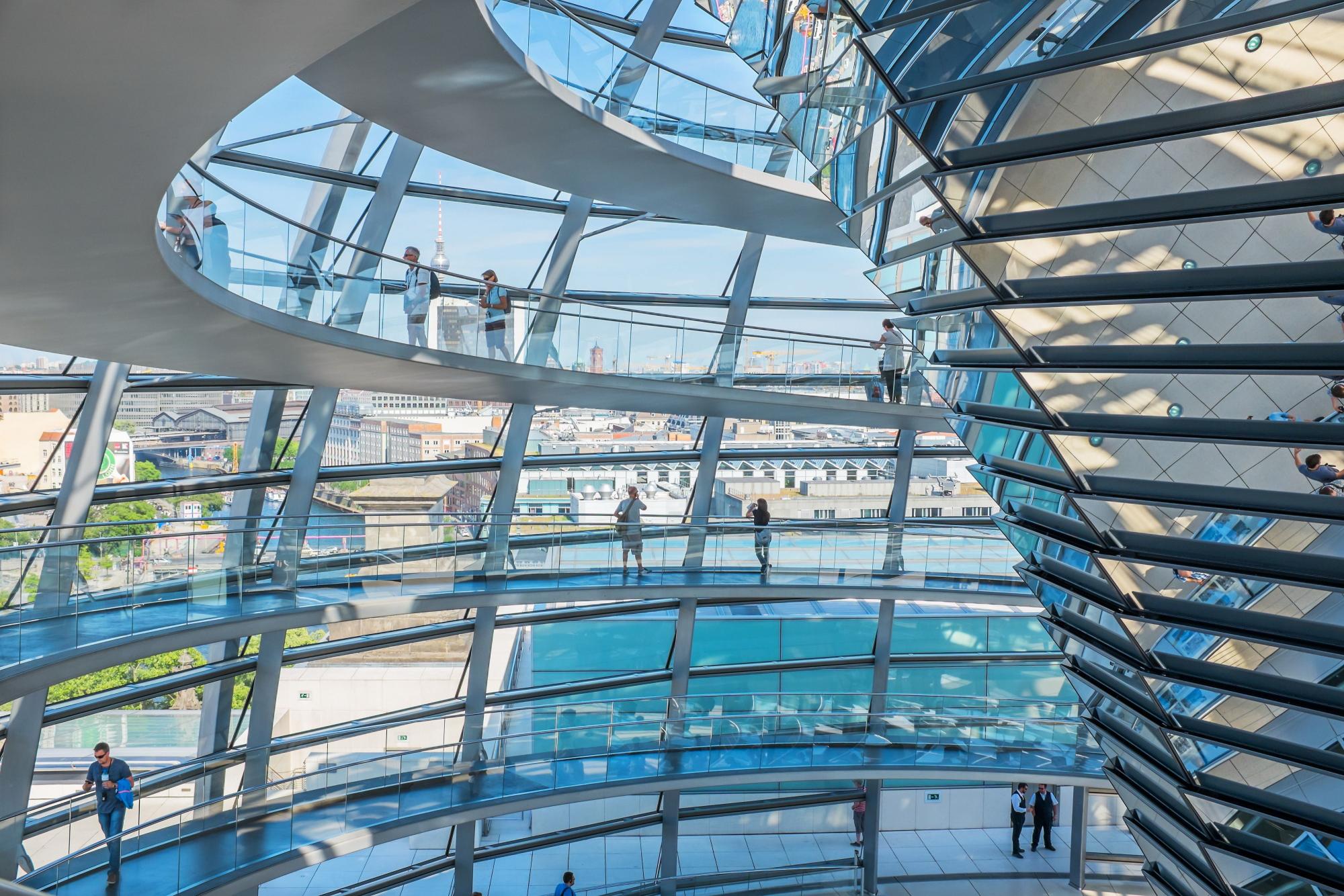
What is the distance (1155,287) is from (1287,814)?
10.3 ft

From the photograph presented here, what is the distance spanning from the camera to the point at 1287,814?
19.3 ft

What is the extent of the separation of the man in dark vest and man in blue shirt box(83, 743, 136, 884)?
15.3 metres

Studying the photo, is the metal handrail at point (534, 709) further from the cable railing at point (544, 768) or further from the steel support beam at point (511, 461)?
the steel support beam at point (511, 461)

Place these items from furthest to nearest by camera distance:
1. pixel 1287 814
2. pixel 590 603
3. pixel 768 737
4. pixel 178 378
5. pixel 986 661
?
pixel 986 661 < pixel 590 603 < pixel 768 737 < pixel 178 378 < pixel 1287 814

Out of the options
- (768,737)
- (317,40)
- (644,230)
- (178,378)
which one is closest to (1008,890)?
(768,737)

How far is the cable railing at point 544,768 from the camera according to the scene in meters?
11.7

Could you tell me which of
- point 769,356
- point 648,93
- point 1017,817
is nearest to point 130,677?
point 769,356

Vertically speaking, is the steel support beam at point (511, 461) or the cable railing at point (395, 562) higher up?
the steel support beam at point (511, 461)

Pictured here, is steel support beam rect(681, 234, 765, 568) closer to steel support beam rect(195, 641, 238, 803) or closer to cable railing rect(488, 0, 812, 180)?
cable railing rect(488, 0, 812, 180)

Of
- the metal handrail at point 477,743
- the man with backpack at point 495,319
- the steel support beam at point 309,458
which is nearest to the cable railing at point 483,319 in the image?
the man with backpack at point 495,319

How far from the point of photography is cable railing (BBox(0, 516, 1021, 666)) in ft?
34.5

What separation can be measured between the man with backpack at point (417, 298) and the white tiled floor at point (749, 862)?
10053 mm

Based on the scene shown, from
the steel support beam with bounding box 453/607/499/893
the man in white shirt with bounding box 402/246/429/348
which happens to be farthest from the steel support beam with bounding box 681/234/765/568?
the man in white shirt with bounding box 402/246/429/348

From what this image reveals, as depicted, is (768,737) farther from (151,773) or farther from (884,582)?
(151,773)
